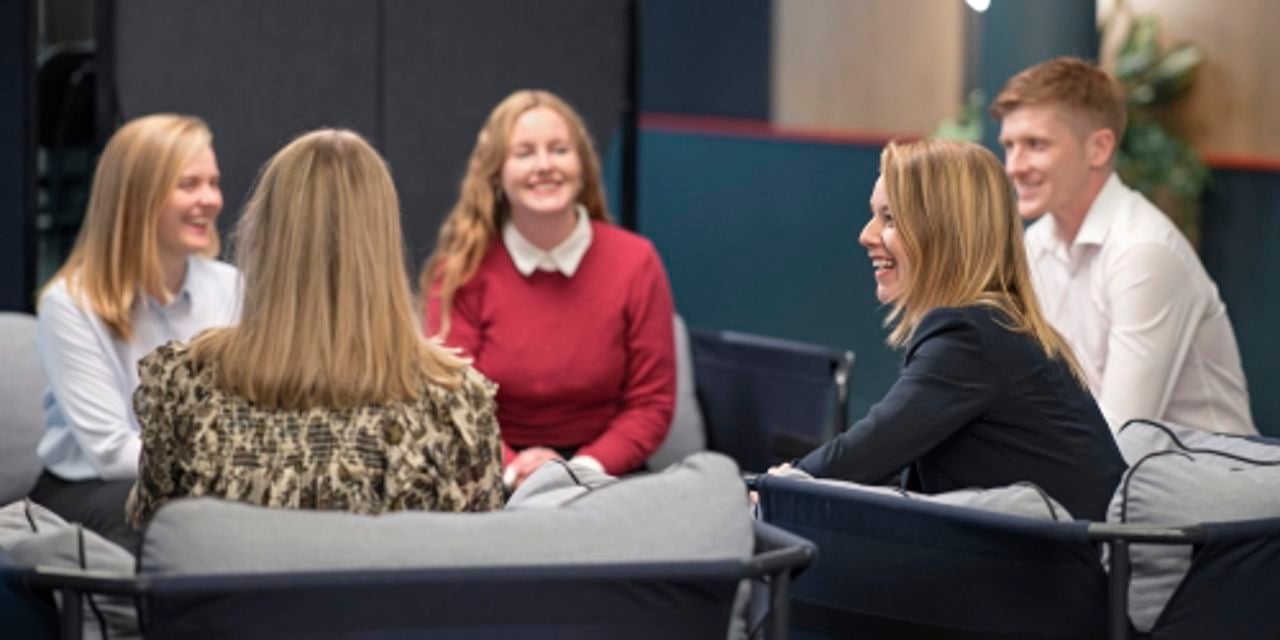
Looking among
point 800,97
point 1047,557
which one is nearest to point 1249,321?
point 800,97

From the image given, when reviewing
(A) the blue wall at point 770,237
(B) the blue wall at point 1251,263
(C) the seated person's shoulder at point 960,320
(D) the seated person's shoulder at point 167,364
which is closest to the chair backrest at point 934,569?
(C) the seated person's shoulder at point 960,320

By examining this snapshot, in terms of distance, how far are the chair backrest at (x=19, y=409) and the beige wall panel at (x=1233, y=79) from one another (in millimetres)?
5688

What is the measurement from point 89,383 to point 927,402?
199 centimetres

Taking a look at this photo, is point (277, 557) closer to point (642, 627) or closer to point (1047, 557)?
point (642, 627)

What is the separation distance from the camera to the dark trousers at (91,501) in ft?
13.5

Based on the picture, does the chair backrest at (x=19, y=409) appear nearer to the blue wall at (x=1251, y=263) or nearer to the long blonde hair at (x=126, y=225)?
the long blonde hair at (x=126, y=225)

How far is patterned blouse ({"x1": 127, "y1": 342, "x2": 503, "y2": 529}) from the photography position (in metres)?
2.90

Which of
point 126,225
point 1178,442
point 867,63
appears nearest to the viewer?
point 1178,442

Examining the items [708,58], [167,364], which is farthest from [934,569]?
[708,58]

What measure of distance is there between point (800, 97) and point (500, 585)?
27.5ft

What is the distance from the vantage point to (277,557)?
2.43m

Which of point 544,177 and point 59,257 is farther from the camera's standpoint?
point 59,257

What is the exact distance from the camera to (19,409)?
13.4 feet

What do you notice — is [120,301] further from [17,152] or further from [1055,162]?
[1055,162]
